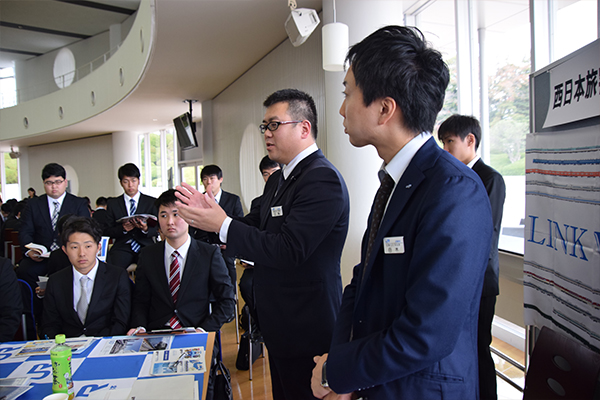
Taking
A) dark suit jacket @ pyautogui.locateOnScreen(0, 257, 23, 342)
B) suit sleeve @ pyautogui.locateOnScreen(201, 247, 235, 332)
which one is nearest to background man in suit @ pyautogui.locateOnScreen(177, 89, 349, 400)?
suit sleeve @ pyautogui.locateOnScreen(201, 247, 235, 332)

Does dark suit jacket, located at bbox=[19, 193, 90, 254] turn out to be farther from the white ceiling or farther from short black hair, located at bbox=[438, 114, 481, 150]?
short black hair, located at bbox=[438, 114, 481, 150]

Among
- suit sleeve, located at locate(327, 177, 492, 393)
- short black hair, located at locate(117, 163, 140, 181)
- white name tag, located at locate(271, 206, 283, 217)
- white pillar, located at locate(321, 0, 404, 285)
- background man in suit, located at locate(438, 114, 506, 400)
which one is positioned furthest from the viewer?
short black hair, located at locate(117, 163, 140, 181)

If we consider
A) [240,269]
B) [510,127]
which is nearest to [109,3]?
[240,269]

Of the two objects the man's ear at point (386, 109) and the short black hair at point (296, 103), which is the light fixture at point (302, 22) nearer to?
the short black hair at point (296, 103)

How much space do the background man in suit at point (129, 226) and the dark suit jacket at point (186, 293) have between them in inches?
59.0

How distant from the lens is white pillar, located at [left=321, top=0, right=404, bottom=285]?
3516 millimetres

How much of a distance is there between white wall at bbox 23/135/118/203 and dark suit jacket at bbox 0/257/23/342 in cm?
1313

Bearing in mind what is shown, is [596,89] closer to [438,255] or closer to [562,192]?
[562,192]

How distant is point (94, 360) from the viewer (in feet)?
5.02

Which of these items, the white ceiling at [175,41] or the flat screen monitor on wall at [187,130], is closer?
the white ceiling at [175,41]

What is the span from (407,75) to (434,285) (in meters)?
0.52

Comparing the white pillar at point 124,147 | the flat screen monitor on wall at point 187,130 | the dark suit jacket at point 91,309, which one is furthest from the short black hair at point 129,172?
the white pillar at point 124,147

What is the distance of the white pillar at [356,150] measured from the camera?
3.52 metres

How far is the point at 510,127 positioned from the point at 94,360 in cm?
366
